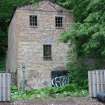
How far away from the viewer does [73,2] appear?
27.2 meters

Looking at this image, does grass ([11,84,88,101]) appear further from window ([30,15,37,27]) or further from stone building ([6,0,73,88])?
window ([30,15,37,27])

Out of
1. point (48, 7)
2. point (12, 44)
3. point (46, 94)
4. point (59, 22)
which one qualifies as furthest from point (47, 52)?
point (46, 94)

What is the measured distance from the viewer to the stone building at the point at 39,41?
34.9m

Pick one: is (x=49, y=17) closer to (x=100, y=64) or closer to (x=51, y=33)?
(x=51, y=33)

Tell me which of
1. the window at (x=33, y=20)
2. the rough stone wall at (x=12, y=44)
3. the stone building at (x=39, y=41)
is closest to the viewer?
the stone building at (x=39, y=41)

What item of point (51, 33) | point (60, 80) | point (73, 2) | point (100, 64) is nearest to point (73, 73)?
point (100, 64)

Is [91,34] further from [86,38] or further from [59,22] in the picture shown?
[59,22]

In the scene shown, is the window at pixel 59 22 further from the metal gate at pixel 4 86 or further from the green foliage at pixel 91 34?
the metal gate at pixel 4 86

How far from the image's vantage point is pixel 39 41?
1400 inches

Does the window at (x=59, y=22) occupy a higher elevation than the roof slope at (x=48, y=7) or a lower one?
lower

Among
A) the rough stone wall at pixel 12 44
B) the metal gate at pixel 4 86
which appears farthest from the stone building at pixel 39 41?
the metal gate at pixel 4 86

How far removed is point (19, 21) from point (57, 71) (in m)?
5.40

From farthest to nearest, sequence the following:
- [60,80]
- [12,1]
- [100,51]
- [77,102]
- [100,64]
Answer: [12,1] → [60,80] → [100,64] → [100,51] → [77,102]

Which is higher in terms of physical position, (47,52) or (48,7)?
(48,7)
